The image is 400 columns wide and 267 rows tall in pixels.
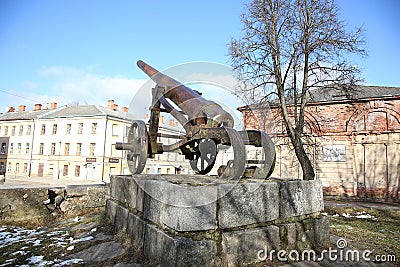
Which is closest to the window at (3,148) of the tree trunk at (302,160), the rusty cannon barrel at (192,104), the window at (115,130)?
the window at (115,130)

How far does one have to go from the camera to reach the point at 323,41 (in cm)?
971

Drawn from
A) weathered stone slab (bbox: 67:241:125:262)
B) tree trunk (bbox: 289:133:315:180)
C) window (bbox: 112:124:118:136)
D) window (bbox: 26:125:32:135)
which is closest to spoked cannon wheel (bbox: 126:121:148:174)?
weathered stone slab (bbox: 67:241:125:262)

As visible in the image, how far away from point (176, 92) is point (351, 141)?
1599 cm

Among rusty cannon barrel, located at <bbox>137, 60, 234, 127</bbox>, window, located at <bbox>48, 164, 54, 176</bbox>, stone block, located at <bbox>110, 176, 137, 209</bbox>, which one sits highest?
rusty cannon barrel, located at <bbox>137, 60, 234, 127</bbox>

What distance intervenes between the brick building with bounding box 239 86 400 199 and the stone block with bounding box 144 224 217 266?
45.5 ft

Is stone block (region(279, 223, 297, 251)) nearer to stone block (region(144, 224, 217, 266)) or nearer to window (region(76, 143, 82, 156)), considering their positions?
stone block (region(144, 224, 217, 266))

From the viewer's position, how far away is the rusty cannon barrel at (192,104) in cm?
372

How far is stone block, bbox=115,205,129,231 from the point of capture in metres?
4.07

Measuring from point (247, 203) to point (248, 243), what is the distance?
422 mm

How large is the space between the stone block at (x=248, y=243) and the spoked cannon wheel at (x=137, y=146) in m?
2.11

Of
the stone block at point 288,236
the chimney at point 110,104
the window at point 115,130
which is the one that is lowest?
the stone block at point 288,236

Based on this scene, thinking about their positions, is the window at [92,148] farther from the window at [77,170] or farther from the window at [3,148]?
the window at [3,148]

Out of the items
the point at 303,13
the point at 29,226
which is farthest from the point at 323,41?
the point at 29,226

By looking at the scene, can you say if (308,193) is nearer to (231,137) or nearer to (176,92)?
(231,137)
